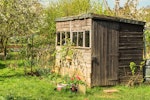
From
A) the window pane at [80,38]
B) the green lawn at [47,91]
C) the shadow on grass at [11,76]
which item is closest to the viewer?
the green lawn at [47,91]

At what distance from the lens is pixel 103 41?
50.2 ft

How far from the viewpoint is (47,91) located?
1379cm

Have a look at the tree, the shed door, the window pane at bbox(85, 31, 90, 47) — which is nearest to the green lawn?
the shed door

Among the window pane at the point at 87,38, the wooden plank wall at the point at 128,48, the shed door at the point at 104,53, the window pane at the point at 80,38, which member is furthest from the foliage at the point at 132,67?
the window pane at the point at 80,38

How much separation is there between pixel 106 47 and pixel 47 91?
12.6 feet

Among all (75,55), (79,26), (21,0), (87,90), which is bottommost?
(87,90)

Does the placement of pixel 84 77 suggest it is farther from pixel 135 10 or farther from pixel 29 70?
pixel 135 10

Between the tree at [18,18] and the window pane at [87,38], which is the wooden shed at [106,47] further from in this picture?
the tree at [18,18]

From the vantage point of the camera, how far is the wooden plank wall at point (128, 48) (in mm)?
15859

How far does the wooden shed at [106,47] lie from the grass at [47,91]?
767 millimetres

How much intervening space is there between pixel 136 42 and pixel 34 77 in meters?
6.22

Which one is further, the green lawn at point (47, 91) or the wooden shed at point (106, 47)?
the wooden shed at point (106, 47)

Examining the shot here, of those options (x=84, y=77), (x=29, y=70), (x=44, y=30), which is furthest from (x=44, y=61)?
(x=44, y=30)

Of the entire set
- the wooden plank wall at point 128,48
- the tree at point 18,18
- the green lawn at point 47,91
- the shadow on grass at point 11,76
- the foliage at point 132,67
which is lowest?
the green lawn at point 47,91
